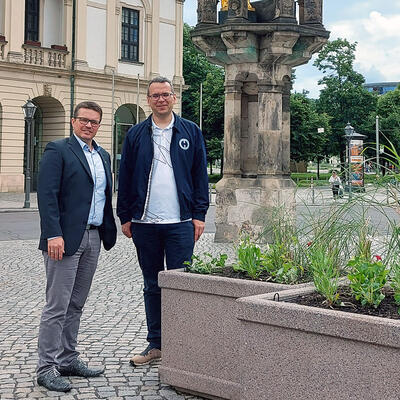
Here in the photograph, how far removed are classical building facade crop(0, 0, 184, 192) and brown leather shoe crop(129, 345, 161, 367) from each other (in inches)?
1190

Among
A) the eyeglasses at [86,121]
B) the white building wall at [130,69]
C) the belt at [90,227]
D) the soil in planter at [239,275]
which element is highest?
the white building wall at [130,69]

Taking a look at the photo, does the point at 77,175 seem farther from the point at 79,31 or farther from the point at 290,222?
the point at 79,31

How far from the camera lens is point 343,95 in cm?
6781

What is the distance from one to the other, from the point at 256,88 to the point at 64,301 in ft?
34.3

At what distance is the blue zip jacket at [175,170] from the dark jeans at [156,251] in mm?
109

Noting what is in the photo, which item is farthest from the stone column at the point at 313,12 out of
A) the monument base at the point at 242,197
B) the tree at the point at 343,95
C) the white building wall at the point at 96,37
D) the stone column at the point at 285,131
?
the tree at the point at 343,95

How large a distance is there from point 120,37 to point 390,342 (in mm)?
37699

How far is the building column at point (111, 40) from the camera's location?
3825 cm

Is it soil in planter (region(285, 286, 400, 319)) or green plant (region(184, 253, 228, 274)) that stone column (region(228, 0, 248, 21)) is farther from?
soil in planter (region(285, 286, 400, 319))

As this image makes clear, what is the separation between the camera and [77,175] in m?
5.05

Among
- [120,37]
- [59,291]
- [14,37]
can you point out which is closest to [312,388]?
[59,291]

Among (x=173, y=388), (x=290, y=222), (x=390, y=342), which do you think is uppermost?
(x=290, y=222)

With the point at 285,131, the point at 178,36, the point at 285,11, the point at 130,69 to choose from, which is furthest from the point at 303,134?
the point at 285,11

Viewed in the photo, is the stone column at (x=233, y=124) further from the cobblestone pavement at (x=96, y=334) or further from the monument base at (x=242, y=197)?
the cobblestone pavement at (x=96, y=334)
